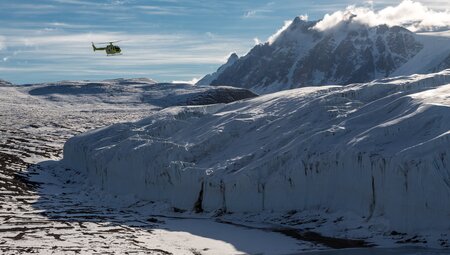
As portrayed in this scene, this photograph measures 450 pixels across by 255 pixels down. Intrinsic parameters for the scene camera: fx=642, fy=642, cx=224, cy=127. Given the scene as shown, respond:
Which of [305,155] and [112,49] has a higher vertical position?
[112,49]

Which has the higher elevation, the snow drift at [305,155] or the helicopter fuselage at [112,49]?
the helicopter fuselage at [112,49]

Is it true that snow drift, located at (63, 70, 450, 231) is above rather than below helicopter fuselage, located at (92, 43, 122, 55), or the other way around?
below

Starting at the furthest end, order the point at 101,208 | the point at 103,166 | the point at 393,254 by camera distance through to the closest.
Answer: the point at 103,166 → the point at 101,208 → the point at 393,254

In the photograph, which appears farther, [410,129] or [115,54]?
[115,54]

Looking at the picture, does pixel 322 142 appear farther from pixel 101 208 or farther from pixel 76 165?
pixel 76 165

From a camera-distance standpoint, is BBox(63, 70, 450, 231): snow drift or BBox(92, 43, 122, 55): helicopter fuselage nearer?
BBox(63, 70, 450, 231): snow drift

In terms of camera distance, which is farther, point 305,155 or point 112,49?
point 112,49

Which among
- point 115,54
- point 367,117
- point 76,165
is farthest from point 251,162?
point 115,54

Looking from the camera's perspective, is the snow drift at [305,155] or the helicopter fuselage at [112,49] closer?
the snow drift at [305,155]
